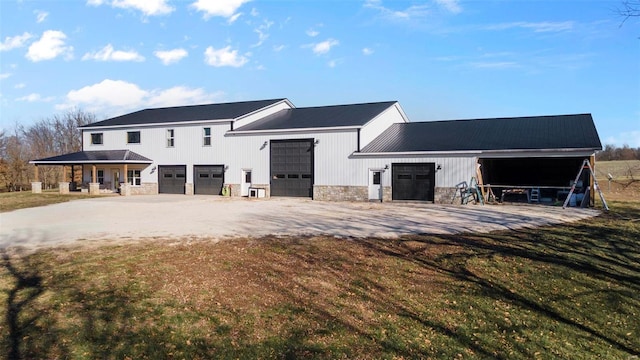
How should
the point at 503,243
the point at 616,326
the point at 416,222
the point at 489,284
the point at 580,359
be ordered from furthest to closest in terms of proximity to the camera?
1. the point at 416,222
2. the point at 503,243
3. the point at 489,284
4. the point at 616,326
5. the point at 580,359

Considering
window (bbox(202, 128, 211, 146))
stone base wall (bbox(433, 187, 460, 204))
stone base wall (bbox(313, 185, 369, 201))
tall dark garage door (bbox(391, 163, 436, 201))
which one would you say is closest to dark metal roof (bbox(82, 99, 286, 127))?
window (bbox(202, 128, 211, 146))

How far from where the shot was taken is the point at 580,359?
5.11 metres

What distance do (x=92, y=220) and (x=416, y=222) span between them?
11.7m

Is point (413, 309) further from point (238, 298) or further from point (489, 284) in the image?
point (238, 298)

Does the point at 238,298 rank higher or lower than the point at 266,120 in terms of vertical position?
lower

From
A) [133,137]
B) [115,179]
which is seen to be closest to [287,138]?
[133,137]

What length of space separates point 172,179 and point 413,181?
17.8m

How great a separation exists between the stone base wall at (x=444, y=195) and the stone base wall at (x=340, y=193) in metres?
4.02

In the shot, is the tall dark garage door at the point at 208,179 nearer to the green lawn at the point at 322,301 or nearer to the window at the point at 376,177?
the window at the point at 376,177

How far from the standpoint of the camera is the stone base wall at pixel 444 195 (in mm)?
21266

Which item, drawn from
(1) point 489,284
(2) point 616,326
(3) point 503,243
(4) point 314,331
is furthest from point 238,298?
(3) point 503,243

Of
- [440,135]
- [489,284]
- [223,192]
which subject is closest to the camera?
[489,284]

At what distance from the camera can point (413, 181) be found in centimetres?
2244

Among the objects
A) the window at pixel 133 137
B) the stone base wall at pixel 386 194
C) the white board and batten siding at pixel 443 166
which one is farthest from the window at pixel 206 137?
the stone base wall at pixel 386 194
